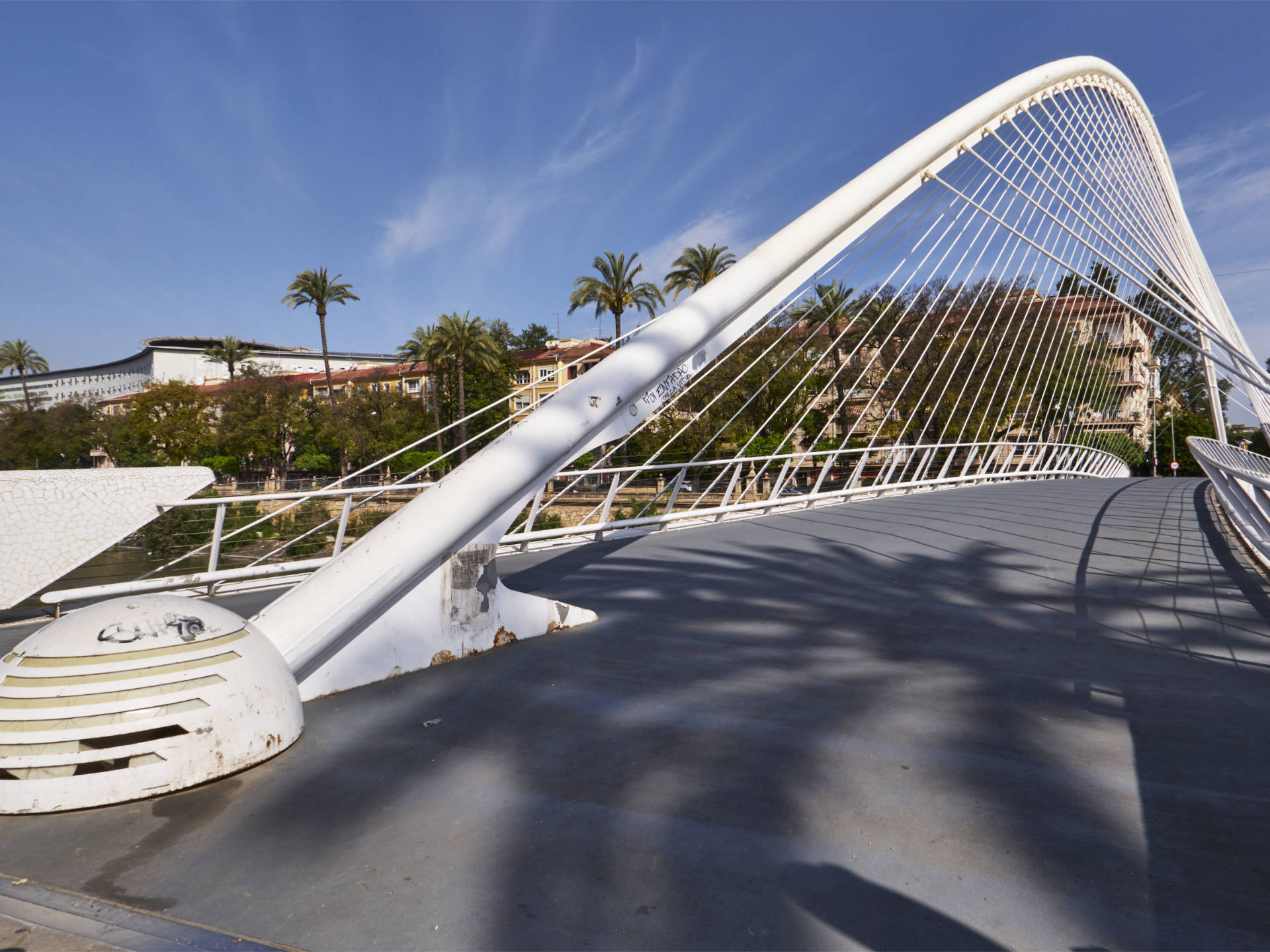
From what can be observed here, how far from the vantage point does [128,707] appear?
2.46 m

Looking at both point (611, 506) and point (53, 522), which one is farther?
point (611, 506)

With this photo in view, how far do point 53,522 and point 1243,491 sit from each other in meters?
8.58

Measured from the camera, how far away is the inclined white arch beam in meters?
3.44

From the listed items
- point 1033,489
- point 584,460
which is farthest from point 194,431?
point 1033,489

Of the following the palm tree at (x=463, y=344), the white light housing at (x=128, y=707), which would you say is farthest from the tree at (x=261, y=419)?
the white light housing at (x=128, y=707)

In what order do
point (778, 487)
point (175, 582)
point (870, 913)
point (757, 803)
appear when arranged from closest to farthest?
point (870, 913) < point (757, 803) < point (175, 582) < point (778, 487)

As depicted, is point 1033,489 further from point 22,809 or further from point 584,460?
point 584,460

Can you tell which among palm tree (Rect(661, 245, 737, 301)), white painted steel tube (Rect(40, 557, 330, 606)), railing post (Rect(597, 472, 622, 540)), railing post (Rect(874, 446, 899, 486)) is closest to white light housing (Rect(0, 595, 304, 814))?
white painted steel tube (Rect(40, 557, 330, 606))

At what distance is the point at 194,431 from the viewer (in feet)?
161

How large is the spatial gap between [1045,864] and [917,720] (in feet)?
3.40

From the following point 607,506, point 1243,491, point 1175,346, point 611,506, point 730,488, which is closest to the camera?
point 1243,491

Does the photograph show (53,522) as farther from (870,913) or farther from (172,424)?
(172,424)

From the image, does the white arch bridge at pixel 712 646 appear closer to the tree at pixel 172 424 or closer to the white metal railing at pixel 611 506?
the white metal railing at pixel 611 506

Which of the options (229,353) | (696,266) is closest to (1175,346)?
(696,266)
